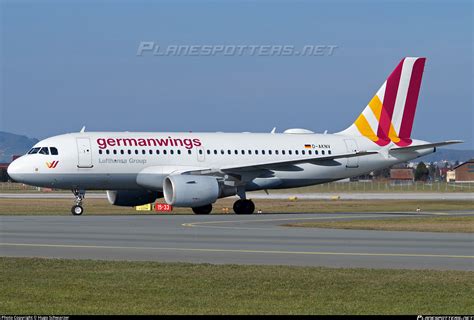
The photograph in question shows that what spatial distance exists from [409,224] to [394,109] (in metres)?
19.8

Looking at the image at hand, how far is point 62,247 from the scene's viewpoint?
27875 mm

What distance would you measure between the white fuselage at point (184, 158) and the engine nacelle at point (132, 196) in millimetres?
2099

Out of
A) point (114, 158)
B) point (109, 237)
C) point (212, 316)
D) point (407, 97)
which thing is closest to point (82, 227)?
point (109, 237)

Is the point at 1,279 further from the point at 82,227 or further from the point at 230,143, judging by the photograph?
the point at 230,143

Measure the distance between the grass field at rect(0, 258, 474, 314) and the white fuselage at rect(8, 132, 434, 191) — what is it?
26826 mm

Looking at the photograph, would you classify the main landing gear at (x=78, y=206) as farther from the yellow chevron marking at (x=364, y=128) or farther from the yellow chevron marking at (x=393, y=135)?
the yellow chevron marking at (x=393, y=135)

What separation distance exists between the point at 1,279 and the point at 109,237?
12.0 meters

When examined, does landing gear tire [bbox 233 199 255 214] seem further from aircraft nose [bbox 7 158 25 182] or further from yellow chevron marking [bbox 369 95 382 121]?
aircraft nose [bbox 7 158 25 182]

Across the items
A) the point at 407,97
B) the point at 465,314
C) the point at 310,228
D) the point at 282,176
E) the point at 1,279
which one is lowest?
the point at 465,314

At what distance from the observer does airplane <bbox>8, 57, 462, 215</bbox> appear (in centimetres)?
4947

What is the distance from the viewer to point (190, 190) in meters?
48.4

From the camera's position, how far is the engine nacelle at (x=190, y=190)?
158 ft

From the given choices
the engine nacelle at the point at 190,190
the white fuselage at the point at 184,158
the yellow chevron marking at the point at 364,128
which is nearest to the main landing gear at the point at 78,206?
the white fuselage at the point at 184,158

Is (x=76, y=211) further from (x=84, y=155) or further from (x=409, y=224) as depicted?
(x=409, y=224)
